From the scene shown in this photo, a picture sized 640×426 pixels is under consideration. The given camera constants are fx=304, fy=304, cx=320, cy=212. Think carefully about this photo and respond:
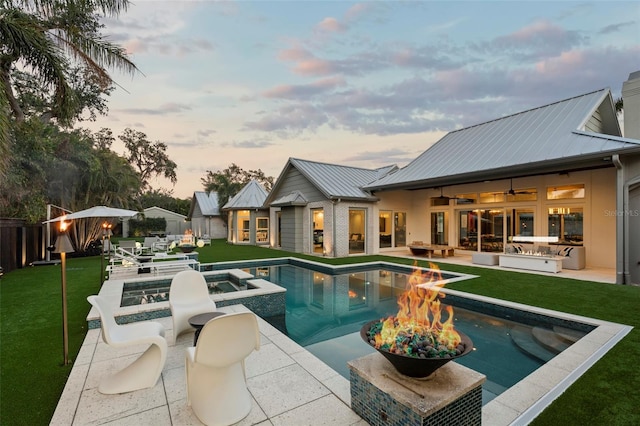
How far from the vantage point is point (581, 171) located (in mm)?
10781

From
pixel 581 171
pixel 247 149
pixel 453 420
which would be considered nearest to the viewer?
pixel 453 420

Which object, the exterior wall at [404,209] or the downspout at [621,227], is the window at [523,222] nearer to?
the exterior wall at [404,209]

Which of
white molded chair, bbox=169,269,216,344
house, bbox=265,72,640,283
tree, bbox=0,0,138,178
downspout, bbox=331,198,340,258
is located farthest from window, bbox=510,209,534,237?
tree, bbox=0,0,138,178

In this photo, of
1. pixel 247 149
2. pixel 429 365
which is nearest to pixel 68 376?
pixel 429 365

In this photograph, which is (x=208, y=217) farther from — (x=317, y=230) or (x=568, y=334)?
(x=568, y=334)

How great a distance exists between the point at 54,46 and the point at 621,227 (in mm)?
13625

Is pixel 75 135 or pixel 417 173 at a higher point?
pixel 75 135

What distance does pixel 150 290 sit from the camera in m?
8.04

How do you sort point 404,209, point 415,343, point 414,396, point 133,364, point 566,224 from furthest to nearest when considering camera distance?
point 404,209, point 566,224, point 133,364, point 415,343, point 414,396

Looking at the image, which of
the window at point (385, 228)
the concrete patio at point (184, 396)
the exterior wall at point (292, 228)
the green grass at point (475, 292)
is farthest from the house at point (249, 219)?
the concrete patio at point (184, 396)

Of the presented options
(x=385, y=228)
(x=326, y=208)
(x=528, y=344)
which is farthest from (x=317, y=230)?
(x=528, y=344)

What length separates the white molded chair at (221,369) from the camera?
2.53 metres

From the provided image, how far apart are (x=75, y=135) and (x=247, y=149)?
1060 cm

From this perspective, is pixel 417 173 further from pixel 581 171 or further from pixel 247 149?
pixel 247 149
